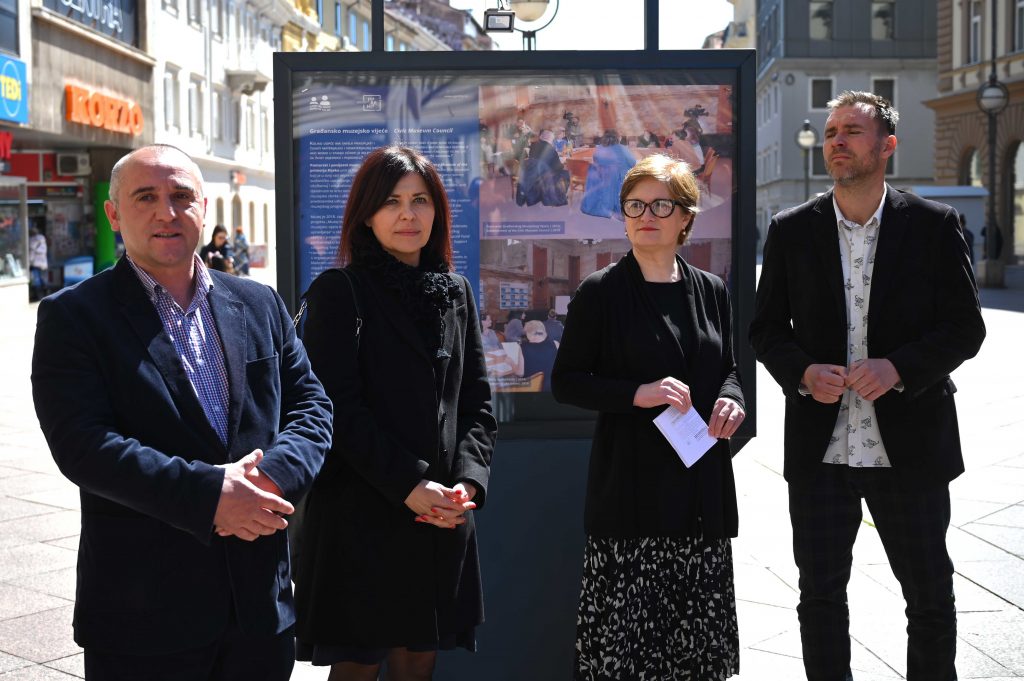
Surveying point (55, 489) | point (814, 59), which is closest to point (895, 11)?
point (814, 59)

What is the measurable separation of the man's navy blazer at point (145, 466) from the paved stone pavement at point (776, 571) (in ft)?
6.67

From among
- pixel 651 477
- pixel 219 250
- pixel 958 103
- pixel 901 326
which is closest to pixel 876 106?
pixel 901 326

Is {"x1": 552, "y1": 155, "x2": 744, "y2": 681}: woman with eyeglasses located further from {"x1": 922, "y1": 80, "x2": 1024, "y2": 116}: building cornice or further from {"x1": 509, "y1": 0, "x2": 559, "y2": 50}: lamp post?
{"x1": 922, "y1": 80, "x2": 1024, "y2": 116}: building cornice

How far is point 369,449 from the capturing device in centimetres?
315

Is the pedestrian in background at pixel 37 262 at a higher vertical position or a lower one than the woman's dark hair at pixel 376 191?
lower

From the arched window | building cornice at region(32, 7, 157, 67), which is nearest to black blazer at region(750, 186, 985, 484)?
building cornice at region(32, 7, 157, 67)

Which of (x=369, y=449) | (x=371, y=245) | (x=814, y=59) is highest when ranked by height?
(x=814, y=59)

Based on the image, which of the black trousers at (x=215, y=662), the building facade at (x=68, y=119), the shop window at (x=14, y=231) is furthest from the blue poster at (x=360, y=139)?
the shop window at (x=14, y=231)

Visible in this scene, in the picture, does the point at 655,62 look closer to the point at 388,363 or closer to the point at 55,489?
the point at 388,363

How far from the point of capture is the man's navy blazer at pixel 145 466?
8.22 ft

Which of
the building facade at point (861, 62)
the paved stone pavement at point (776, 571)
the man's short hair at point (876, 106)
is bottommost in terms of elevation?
the paved stone pavement at point (776, 571)

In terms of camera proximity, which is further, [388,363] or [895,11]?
[895,11]

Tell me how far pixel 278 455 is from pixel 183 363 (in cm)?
29

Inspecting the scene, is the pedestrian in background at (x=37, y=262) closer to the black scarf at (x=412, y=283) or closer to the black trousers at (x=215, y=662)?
the black scarf at (x=412, y=283)
